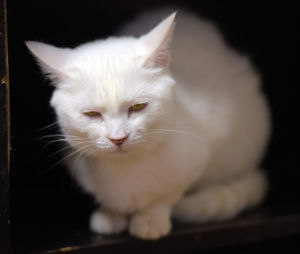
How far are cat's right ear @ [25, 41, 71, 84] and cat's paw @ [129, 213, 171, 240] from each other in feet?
1.39

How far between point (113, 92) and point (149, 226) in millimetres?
392

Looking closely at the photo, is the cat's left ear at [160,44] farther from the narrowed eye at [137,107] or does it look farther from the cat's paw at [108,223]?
the cat's paw at [108,223]

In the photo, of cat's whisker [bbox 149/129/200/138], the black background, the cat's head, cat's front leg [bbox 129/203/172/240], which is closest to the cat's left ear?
the cat's head

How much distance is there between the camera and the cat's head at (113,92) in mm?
888

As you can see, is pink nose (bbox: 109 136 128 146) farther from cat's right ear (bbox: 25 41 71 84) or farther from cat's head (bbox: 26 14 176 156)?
cat's right ear (bbox: 25 41 71 84)

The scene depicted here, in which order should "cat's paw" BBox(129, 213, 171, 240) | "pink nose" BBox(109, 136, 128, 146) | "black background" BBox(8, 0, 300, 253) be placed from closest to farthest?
"pink nose" BBox(109, 136, 128, 146) → "cat's paw" BBox(129, 213, 171, 240) → "black background" BBox(8, 0, 300, 253)

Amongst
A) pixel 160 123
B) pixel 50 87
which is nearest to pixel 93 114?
pixel 160 123

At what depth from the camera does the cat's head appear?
2.91 feet

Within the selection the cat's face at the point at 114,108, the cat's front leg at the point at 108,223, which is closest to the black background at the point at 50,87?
the cat's front leg at the point at 108,223

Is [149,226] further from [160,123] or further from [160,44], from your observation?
[160,44]

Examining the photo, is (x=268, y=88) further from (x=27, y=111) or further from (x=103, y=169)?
(x=27, y=111)

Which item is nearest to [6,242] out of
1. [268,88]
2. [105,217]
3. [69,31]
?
[105,217]

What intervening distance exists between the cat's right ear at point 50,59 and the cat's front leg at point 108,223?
0.41 metres

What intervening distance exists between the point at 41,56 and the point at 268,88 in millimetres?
925
